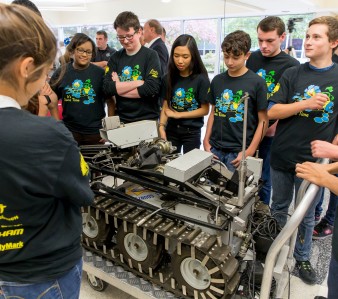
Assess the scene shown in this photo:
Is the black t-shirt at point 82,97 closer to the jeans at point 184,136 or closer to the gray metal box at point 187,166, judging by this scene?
the jeans at point 184,136

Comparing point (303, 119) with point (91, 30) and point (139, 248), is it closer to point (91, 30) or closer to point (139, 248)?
point (139, 248)

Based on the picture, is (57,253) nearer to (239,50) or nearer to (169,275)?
(169,275)

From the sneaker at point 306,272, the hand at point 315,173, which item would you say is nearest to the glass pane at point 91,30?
the sneaker at point 306,272

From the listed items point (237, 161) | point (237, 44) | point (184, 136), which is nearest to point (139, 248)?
point (237, 161)

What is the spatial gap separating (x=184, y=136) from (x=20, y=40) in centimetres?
204

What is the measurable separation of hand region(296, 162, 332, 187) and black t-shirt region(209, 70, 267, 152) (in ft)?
3.14

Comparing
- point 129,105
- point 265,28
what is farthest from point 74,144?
point 265,28

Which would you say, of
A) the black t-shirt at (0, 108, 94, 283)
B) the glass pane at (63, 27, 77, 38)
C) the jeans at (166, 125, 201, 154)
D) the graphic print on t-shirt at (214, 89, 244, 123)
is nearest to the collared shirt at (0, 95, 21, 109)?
the black t-shirt at (0, 108, 94, 283)

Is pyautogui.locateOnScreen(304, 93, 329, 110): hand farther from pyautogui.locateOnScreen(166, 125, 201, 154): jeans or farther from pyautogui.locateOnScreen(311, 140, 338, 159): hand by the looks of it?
pyautogui.locateOnScreen(166, 125, 201, 154): jeans

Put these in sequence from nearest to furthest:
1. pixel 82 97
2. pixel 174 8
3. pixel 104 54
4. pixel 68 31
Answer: pixel 82 97
pixel 104 54
pixel 174 8
pixel 68 31

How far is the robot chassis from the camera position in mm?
1511

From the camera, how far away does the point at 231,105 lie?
230cm

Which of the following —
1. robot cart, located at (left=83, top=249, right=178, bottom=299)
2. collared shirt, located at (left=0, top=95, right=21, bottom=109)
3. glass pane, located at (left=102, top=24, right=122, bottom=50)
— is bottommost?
robot cart, located at (left=83, top=249, right=178, bottom=299)

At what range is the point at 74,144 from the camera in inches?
33.4
